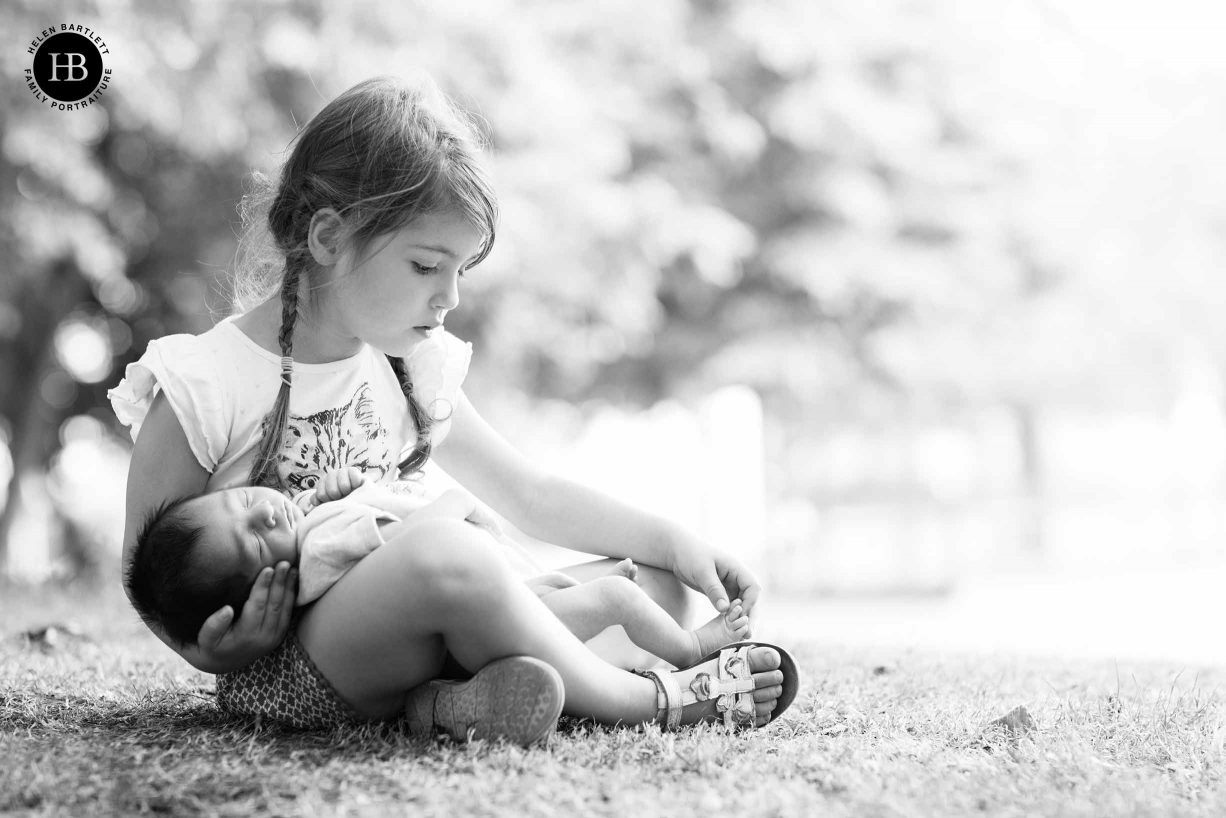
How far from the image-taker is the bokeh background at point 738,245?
6.74 meters

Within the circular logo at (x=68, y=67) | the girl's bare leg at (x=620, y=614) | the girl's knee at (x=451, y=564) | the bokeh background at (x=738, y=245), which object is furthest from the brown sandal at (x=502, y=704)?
the circular logo at (x=68, y=67)

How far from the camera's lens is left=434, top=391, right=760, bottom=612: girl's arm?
2.68 metres

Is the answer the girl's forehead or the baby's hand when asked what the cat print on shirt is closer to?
the baby's hand

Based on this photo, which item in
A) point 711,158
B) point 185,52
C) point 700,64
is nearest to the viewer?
point 185,52

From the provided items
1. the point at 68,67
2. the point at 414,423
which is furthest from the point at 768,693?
the point at 68,67

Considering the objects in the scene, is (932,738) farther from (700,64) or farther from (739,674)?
(700,64)

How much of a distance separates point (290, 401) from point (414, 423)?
332mm

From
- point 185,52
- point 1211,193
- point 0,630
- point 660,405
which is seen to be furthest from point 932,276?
point 0,630

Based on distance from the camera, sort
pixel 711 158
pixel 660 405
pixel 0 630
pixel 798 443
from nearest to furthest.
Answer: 1. pixel 0 630
2. pixel 711 158
3. pixel 660 405
4. pixel 798 443

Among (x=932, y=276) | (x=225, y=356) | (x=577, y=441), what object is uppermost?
(x=932, y=276)

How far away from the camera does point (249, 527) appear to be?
2.24 meters

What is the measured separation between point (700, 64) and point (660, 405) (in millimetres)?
3636

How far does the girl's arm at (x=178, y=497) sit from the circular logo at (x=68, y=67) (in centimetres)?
389

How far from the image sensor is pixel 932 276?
32.6ft
